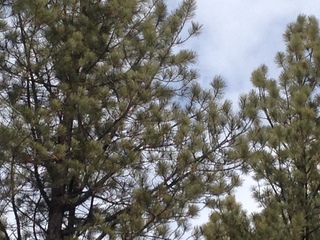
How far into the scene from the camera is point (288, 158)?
20.8ft

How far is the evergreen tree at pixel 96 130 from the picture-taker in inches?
207

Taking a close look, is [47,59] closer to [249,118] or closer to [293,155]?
[249,118]

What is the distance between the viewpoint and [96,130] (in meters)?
5.79

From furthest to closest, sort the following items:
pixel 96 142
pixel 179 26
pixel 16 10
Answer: pixel 179 26, pixel 96 142, pixel 16 10

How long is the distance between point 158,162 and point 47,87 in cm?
131

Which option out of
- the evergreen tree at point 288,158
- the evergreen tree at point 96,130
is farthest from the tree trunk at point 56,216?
the evergreen tree at point 288,158

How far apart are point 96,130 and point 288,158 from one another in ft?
6.65

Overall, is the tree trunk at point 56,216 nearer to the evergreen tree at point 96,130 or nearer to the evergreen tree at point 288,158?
the evergreen tree at point 96,130

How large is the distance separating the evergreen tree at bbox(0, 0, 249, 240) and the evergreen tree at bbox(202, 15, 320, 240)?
435 millimetres

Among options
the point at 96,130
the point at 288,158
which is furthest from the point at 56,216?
the point at 288,158

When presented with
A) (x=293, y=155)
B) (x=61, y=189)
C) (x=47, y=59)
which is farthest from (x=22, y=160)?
(x=293, y=155)

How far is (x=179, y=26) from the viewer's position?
6.60 m

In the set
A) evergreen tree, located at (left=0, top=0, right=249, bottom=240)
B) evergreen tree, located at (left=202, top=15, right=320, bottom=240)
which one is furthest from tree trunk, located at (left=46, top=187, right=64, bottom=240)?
evergreen tree, located at (left=202, top=15, right=320, bottom=240)

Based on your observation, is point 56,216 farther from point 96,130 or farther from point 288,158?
point 288,158
